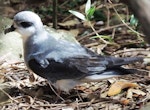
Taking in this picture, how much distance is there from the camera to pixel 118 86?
2.90 metres

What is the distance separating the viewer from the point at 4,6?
4625 millimetres

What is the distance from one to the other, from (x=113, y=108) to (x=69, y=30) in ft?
5.17

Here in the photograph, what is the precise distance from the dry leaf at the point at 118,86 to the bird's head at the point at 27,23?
0.69m

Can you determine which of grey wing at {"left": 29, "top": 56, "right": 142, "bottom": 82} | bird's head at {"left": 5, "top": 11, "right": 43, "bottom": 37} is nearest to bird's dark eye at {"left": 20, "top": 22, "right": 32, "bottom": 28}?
bird's head at {"left": 5, "top": 11, "right": 43, "bottom": 37}

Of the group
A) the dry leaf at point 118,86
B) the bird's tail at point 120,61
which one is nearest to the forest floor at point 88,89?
the dry leaf at point 118,86

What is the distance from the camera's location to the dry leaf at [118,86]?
9.33 ft

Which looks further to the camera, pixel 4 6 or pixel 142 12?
pixel 4 6

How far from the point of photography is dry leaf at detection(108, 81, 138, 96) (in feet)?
9.33

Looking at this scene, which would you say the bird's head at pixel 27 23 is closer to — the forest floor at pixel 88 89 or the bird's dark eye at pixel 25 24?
the bird's dark eye at pixel 25 24

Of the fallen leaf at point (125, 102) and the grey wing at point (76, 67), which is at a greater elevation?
the grey wing at point (76, 67)

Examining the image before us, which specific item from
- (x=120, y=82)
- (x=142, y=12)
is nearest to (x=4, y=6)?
(x=120, y=82)

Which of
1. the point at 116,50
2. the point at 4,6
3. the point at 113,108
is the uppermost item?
the point at 4,6

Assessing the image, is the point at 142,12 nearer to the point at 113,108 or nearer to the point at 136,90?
the point at 113,108

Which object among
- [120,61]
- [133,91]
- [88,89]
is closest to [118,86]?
[133,91]
